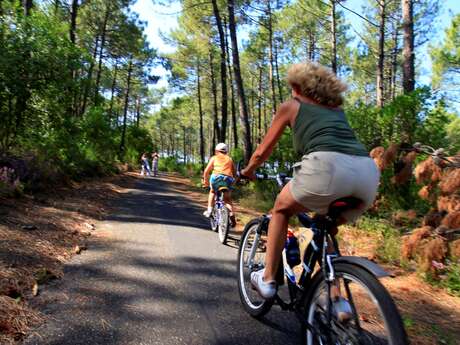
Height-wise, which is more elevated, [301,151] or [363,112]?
[363,112]

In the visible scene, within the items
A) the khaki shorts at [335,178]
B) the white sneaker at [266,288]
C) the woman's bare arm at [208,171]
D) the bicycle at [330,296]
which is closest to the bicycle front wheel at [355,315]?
the bicycle at [330,296]

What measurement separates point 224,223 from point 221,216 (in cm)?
28

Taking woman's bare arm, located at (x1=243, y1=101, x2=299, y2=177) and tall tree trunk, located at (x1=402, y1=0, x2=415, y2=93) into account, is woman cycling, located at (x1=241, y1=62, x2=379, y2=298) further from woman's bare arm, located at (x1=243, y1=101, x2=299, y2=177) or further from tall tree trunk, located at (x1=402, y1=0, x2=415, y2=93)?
tall tree trunk, located at (x1=402, y1=0, x2=415, y2=93)

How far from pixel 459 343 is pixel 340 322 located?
1685mm

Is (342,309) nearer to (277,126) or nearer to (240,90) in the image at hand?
(277,126)

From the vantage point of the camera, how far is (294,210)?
2.59 metres

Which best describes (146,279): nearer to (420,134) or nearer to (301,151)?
(301,151)

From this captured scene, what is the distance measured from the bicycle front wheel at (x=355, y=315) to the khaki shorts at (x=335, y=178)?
0.43 meters

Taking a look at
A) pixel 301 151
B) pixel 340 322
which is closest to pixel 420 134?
pixel 301 151

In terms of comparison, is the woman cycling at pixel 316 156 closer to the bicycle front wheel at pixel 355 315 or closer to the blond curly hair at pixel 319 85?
the blond curly hair at pixel 319 85

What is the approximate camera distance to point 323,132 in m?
2.38

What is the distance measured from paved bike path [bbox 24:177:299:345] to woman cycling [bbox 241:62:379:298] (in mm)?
624

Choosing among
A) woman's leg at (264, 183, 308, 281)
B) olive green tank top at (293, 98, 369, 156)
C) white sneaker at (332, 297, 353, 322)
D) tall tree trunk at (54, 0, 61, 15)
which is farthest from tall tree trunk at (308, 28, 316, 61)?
white sneaker at (332, 297, 353, 322)

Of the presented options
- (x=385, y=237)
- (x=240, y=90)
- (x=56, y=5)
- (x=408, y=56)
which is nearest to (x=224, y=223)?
(x=385, y=237)
